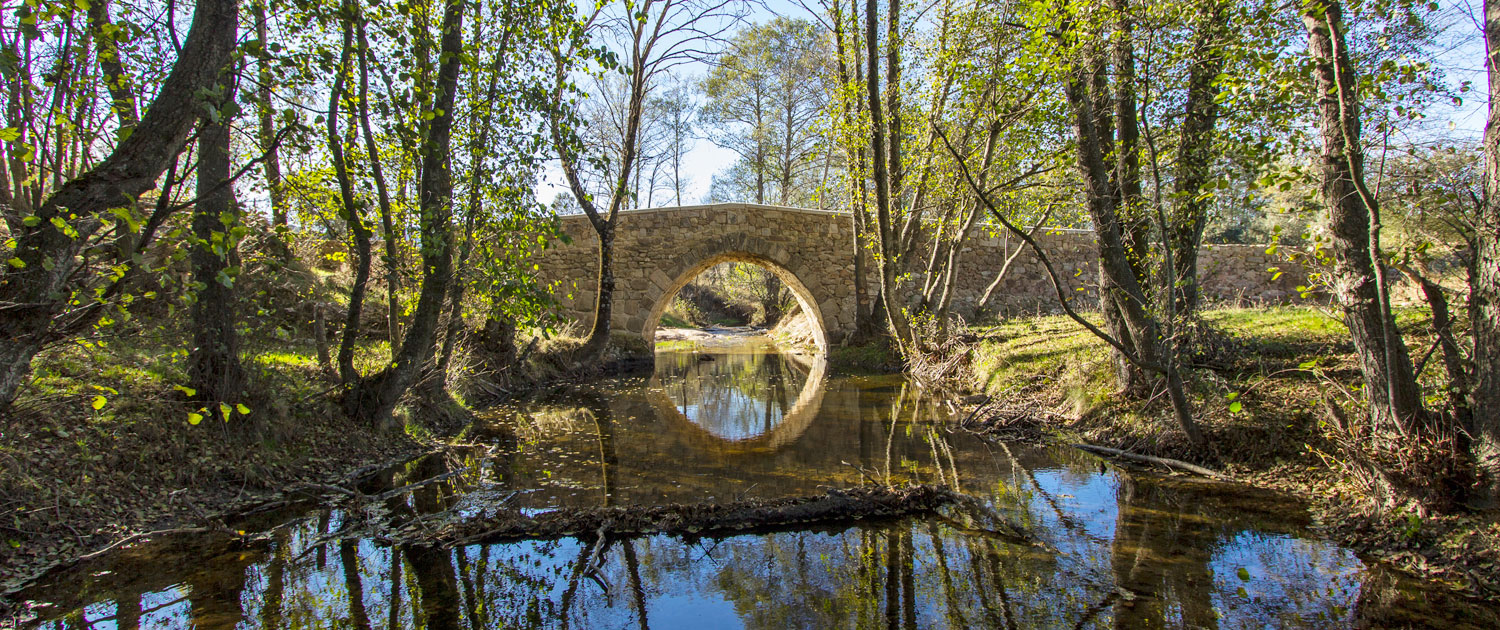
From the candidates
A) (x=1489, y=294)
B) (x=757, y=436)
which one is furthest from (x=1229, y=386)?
(x=757, y=436)

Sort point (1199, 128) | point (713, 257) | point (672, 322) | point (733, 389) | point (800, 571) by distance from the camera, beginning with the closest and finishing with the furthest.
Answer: point (800, 571) → point (1199, 128) → point (733, 389) → point (713, 257) → point (672, 322)

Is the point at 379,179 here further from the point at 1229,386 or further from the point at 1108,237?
the point at 1229,386

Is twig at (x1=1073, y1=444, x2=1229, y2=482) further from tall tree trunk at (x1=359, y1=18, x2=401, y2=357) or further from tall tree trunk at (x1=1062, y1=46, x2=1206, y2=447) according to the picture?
tall tree trunk at (x1=359, y1=18, x2=401, y2=357)

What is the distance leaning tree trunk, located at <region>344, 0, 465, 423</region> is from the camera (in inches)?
208

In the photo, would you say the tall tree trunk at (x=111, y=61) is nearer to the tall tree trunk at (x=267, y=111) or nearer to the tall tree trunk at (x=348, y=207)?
the tall tree trunk at (x=267, y=111)

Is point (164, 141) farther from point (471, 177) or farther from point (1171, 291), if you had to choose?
point (1171, 291)

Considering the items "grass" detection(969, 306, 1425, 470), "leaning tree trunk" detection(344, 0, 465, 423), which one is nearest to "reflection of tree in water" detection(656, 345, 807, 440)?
"grass" detection(969, 306, 1425, 470)

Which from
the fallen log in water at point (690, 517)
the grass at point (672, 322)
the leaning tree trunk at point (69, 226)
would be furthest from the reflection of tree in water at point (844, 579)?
the grass at point (672, 322)

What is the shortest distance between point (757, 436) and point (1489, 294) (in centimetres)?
529

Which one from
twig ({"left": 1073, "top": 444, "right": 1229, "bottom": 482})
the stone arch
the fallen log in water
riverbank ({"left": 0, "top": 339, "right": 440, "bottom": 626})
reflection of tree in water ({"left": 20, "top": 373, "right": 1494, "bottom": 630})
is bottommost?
reflection of tree in water ({"left": 20, "top": 373, "right": 1494, "bottom": 630})

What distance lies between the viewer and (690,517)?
4.24 metres

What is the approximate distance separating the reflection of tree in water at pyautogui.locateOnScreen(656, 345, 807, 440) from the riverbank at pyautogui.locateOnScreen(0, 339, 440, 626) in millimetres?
3456

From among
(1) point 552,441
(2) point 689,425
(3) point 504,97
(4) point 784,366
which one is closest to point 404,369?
(1) point 552,441

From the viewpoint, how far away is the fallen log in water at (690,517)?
4.05m
